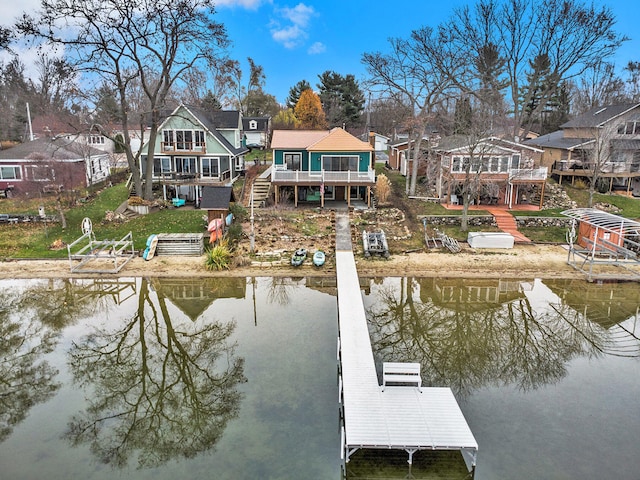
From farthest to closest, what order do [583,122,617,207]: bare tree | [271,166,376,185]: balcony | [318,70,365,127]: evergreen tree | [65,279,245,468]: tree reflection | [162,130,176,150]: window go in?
[318,70,365,127]: evergreen tree, [162,130,176,150]: window, [271,166,376,185]: balcony, [583,122,617,207]: bare tree, [65,279,245,468]: tree reflection

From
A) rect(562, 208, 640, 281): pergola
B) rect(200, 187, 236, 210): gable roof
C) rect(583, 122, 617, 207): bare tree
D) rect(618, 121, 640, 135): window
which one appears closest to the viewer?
rect(562, 208, 640, 281): pergola

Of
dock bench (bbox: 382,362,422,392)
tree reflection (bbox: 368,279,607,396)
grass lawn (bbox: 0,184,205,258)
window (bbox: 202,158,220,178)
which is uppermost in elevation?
window (bbox: 202,158,220,178)

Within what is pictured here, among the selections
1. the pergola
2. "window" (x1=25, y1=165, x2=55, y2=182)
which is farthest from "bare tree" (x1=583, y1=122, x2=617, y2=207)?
"window" (x1=25, y1=165, x2=55, y2=182)

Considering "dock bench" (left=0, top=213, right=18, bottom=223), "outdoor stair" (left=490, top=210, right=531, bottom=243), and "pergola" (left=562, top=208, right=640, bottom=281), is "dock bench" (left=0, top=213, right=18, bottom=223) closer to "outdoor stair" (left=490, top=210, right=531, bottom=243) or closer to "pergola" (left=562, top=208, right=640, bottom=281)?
"outdoor stair" (left=490, top=210, right=531, bottom=243)

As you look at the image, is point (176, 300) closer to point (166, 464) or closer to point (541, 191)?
point (166, 464)

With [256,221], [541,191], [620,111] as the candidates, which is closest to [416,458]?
[256,221]

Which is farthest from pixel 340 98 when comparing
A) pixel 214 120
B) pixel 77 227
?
pixel 77 227

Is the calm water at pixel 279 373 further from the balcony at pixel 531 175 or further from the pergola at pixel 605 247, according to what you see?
the balcony at pixel 531 175

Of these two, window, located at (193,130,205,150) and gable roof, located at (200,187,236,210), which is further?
window, located at (193,130,205,150)
